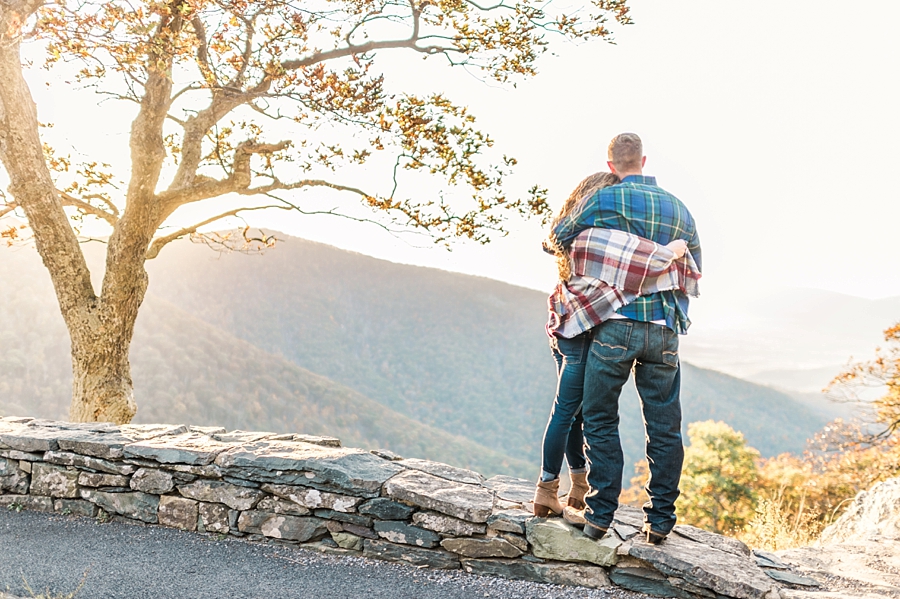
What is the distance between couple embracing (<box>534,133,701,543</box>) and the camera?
3.28 m

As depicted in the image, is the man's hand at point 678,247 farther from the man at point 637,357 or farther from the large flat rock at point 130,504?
the large flat rock at point 130,504

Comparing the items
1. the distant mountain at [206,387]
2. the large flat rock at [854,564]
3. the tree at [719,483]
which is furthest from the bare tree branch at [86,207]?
the distant mountain at [206,387]

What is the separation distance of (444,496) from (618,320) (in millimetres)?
1471

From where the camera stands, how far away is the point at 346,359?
174ft

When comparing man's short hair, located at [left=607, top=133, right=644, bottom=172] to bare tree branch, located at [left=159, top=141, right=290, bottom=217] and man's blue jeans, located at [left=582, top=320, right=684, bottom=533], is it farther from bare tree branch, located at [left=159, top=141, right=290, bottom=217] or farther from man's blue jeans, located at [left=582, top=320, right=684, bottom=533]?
bare tree branch, located at [left=159, top=141, right=290, bottom=217]

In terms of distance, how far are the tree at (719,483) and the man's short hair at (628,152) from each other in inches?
834

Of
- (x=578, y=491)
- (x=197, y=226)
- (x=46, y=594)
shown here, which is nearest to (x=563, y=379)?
(x=578, y=491)

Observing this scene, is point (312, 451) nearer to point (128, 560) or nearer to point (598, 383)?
point (128, 560)

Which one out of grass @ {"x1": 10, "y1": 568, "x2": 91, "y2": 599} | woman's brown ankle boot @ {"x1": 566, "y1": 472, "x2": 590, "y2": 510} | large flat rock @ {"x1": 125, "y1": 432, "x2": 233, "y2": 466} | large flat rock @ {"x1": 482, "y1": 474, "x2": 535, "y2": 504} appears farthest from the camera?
large flat rock @ {"x1": 125, "y1": 432, "x2": 233, "y2": 466}

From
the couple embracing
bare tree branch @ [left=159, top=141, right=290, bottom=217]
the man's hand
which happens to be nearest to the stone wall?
the couple embracing

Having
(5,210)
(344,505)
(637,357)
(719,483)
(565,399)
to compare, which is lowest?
(719,483)

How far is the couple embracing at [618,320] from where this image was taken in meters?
3.28

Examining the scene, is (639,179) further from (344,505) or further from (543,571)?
(344,505)

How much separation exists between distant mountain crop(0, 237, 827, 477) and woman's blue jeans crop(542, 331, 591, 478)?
3005 centimetres
